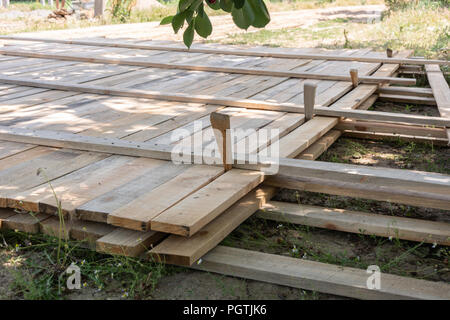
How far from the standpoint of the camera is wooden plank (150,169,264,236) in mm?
2588

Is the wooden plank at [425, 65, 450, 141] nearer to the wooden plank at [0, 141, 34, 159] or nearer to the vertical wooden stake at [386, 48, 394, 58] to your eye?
the vertical wooden stake at [386, 48, 394, 58]

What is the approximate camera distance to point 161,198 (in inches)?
113

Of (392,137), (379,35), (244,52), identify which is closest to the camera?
(392,137)

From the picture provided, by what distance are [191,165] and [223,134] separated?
0.36 metres

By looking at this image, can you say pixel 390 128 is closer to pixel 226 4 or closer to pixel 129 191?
pixel 129 191

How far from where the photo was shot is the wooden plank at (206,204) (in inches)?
102

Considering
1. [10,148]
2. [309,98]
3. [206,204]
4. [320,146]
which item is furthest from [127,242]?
[309,98]

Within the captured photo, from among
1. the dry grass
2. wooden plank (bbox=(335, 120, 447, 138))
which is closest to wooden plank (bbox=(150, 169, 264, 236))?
wooden plank (bbox=(335, 120, 447, 138))

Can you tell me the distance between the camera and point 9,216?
2.95m

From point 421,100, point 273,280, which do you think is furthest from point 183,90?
point 273,280

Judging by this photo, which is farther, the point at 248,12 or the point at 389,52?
the point at 389,52
